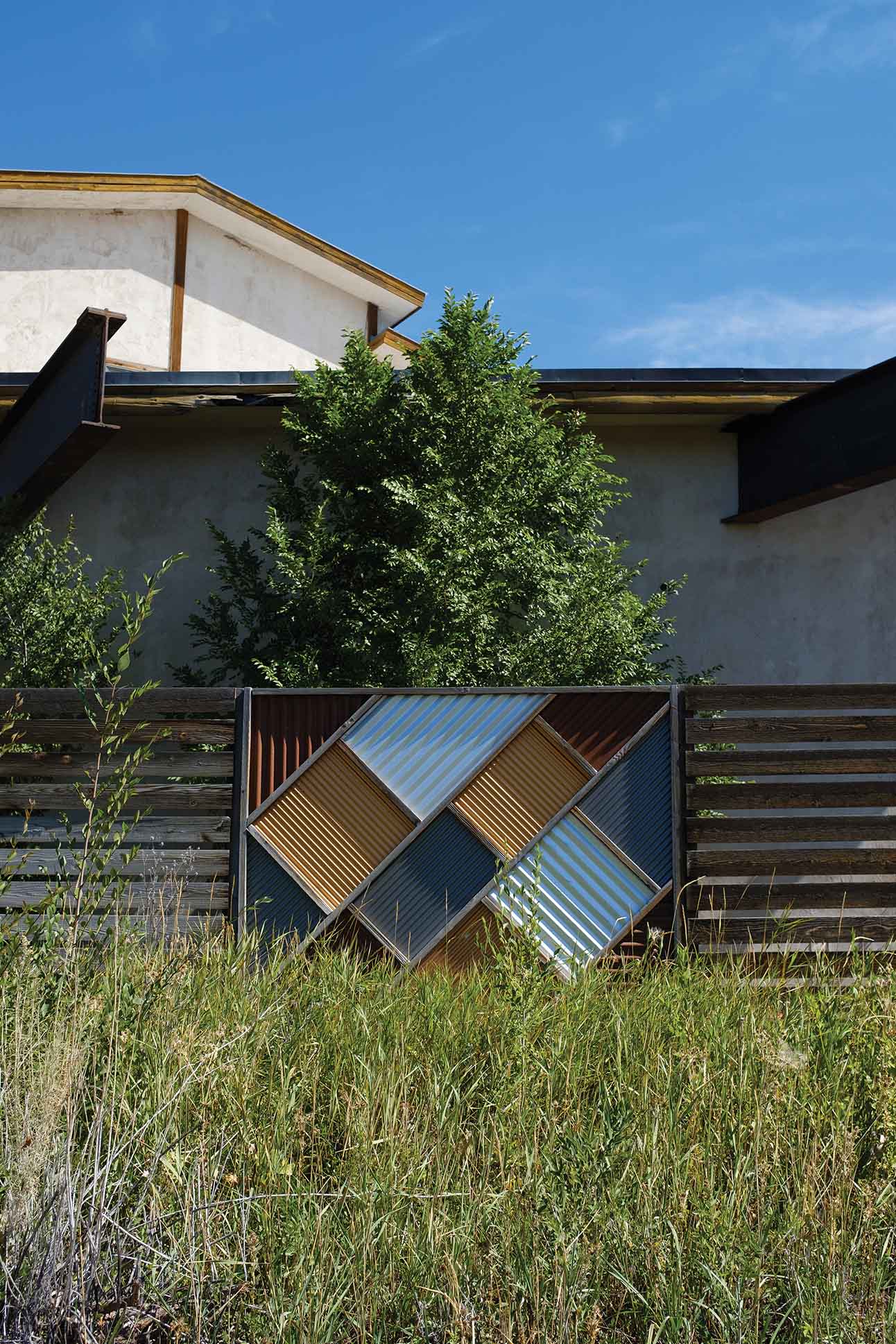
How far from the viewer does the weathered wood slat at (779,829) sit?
20.3 feet

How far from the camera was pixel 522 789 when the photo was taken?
20.4 feet

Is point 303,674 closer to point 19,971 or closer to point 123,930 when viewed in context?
point 123,930

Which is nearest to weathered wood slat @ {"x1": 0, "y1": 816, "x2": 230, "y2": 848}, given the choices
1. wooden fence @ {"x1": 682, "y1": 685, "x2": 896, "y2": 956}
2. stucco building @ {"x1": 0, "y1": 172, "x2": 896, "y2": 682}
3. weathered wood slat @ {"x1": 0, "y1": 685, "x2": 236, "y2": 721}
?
weathered wood slat @ {"x1": 0, "y1": 685, "x2": 236, "y2": 721}

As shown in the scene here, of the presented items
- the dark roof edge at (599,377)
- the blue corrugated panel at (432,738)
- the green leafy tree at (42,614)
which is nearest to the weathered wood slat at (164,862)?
the blue corrugated panel at (432,738)

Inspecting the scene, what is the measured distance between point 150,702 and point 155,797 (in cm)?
49

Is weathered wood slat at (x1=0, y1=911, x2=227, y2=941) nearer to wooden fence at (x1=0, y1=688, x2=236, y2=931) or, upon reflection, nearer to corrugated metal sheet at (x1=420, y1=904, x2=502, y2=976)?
wooden fence at (x1=0, y1=688, x2=236, y2=931)

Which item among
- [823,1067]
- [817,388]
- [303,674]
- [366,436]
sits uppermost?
[817,388]

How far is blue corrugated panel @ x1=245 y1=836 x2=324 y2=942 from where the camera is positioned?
626cm

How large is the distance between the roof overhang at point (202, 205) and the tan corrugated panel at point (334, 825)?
1276 cm

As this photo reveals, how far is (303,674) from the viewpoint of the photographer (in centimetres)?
846

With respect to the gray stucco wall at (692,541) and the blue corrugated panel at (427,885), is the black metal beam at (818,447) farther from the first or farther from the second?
the blue corrugated panel at (427,885)

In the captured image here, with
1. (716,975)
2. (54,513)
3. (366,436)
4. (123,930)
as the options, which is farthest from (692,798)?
(54,513)

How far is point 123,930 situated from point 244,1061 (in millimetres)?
1461

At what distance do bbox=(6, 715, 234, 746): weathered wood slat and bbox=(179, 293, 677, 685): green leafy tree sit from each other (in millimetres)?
1866
